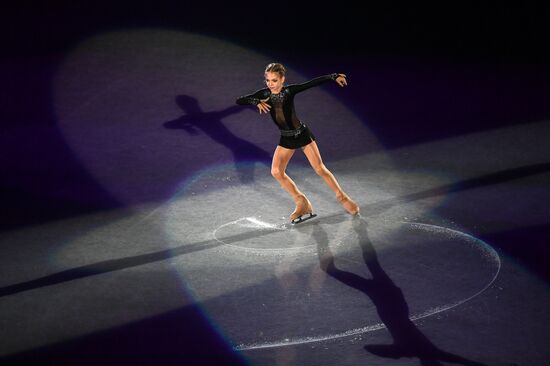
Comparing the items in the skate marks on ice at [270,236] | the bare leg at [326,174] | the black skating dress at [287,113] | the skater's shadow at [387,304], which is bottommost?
the skater's shadow at [387,304]

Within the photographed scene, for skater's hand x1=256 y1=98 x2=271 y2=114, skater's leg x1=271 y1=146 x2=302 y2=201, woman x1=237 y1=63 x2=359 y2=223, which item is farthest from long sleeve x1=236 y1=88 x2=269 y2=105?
skater's leg x1=271 y1=146 x2=302 y2=201

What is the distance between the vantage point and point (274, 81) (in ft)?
27.1

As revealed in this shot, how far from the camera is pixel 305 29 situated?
16.9 m

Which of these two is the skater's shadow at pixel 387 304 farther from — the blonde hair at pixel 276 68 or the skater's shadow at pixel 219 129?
the skater's shadow at pixel 219 129

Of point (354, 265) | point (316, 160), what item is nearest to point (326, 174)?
point (316, 160)

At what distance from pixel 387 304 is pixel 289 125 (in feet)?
8.70

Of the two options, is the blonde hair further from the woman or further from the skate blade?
the skate blade

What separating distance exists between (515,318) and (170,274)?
10.8 ft

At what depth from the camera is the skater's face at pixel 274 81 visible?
26.9ft

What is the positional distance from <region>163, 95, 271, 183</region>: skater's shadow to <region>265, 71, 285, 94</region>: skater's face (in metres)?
1.96

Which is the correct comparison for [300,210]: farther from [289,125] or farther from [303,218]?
[289,125]

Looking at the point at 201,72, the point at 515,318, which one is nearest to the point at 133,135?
the point at 201,72

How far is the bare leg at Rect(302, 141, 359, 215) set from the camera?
866 centimetres

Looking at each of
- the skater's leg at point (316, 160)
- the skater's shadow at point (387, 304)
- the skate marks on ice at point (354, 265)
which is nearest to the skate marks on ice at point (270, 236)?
the skate marks on ice at point (354, 265)
